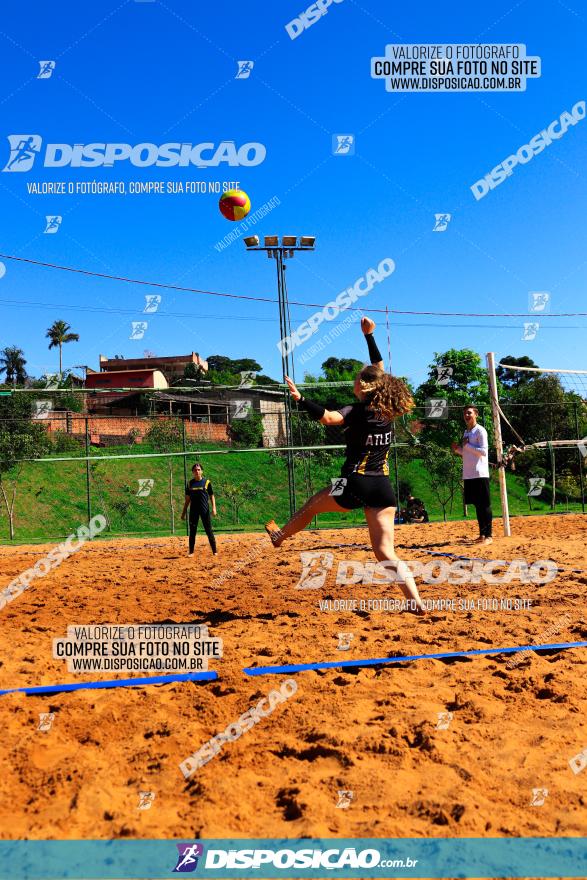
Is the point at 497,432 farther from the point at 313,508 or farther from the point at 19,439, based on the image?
the point at 19,439

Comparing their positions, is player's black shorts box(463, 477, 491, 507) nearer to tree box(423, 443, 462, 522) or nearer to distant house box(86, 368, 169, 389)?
tree box(423, 443, 462, 522)

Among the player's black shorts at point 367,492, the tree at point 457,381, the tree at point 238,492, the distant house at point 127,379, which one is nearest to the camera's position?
the player's black shorts at point 367,492

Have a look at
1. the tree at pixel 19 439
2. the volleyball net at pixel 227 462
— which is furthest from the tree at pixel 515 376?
the tree at pixel 19 439

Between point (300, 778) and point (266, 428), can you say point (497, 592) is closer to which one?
point (300, 778)

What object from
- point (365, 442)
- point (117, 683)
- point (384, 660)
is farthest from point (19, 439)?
point (384, 660)

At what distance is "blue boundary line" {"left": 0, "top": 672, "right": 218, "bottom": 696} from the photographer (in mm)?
4059

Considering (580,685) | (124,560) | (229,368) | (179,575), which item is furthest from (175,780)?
(229,368)

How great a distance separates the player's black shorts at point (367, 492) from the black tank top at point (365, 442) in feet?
0.18

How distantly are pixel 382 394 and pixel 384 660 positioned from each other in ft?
7.15

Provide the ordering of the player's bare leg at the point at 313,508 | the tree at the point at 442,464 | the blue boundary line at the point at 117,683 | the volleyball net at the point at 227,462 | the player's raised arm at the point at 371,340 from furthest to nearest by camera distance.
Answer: the tree at the point at 442,464
the volleyball net at the point at 227,462
the player's raised arm at the point at 371,340
the player's bare leg at the point at 313,508
the blue boundary line at the point at 117,683

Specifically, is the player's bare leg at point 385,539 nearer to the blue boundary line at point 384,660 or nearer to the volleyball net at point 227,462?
the blue boundary line at point 384,660

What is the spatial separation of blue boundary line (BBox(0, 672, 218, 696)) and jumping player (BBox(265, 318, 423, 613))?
187 centimetres

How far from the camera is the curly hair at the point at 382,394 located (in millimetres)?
5668

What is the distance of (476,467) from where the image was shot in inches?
427
